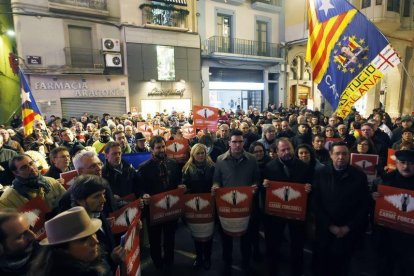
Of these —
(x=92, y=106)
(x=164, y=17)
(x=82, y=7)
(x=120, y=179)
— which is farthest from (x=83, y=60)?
(x=120, y=179)

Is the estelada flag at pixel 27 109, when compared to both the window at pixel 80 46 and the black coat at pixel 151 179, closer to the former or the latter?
the black coat at pixel 151 179

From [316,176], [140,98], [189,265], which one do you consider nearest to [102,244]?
[189,265]

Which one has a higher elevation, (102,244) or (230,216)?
(102,244)

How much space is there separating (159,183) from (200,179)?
59cm

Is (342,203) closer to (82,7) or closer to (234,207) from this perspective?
(234,207)

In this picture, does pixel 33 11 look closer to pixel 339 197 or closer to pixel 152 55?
pixel 152 55

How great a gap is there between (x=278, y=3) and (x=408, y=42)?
33.9 ft

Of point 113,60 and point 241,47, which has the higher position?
point 241,47

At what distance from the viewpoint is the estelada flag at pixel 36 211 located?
8.92ft

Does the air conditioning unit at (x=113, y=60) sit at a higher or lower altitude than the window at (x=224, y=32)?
lower

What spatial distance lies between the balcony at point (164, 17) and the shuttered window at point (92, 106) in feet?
18.0

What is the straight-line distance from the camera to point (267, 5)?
2206 centimetres

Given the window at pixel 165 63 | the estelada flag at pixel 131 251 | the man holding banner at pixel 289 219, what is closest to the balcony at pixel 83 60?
the window at pixel 165 63

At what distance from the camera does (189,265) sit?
407cm
